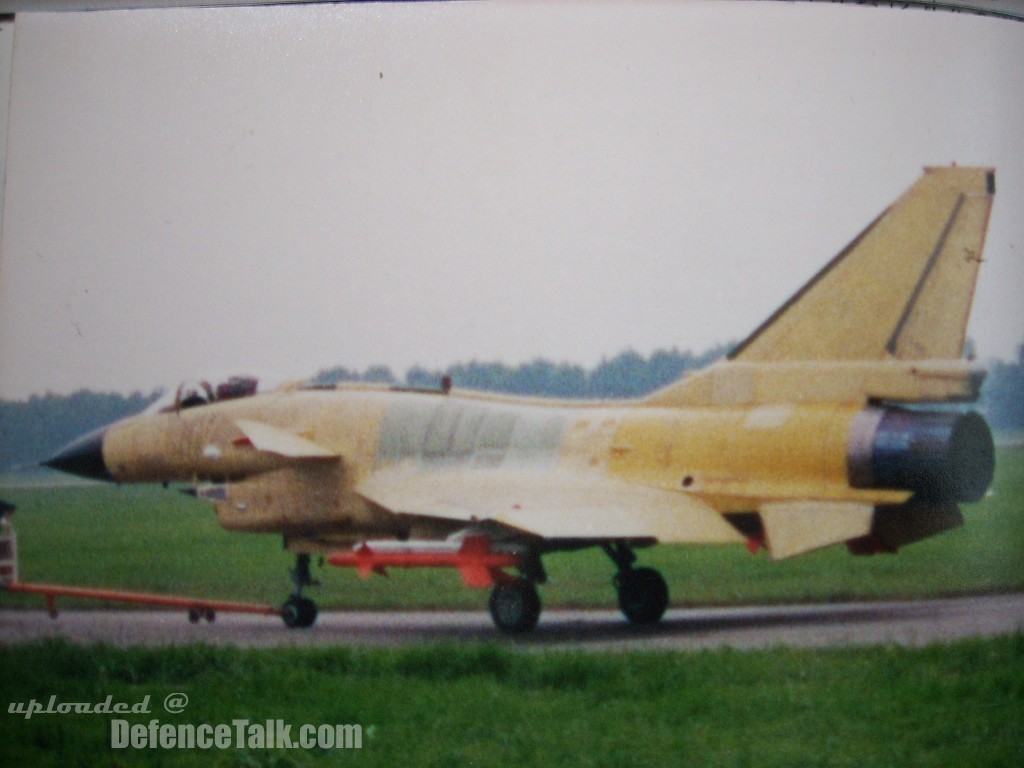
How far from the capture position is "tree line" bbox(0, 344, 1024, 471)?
8.05 meters

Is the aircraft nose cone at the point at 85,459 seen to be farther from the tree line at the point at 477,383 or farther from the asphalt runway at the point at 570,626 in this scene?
the asphalt runway at the point at 570,626

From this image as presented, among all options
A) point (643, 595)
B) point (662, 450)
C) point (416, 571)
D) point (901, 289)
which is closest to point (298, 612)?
point (416, 571)

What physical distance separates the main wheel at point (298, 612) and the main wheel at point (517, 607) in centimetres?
120

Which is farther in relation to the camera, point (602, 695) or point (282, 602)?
point (282, 602)

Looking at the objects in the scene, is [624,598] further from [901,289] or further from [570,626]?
[901,289]

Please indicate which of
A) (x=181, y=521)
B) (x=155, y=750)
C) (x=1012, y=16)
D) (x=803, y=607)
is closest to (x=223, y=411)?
(x=181, y=521)

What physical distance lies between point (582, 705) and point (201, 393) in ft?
12.1

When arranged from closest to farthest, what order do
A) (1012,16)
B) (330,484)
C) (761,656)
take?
1. (761,656)
2. (1012,16)
3. (330,484)

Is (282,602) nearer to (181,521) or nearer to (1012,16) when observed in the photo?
(181,521)

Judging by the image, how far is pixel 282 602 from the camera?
8.55 meters

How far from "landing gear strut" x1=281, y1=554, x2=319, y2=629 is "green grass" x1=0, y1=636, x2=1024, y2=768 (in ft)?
3.04

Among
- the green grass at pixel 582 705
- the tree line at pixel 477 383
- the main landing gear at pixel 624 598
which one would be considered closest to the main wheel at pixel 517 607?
the main landing gear at pixel 624 598

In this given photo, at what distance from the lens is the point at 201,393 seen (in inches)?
349

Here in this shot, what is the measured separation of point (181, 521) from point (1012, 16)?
5889 millimetres
